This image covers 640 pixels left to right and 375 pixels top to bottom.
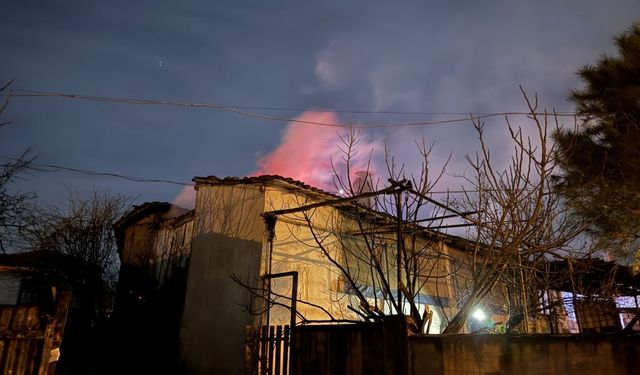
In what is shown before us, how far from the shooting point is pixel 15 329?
5.33 metres

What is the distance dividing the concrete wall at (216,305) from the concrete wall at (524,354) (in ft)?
19.1

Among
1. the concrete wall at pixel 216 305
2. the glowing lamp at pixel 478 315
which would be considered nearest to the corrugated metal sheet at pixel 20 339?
the concrete wall at pixel 216 305

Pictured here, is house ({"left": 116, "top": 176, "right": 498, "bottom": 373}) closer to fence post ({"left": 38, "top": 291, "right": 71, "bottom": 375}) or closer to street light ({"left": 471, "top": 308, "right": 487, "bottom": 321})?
street light ({"left": 471, "top": 308, "right": 487, "bottom": 321})

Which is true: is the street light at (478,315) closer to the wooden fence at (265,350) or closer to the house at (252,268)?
the house at (252,268)

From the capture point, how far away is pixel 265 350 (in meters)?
7.59

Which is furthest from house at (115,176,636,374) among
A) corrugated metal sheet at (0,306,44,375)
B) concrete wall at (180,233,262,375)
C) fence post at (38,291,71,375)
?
corrugated metal sheet at (0,306,44,375)

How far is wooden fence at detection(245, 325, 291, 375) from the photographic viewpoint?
736 centimetres

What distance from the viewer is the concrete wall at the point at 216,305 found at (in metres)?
9.63

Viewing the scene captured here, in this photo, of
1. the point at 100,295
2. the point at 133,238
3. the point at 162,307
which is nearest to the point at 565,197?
the point at 162,307

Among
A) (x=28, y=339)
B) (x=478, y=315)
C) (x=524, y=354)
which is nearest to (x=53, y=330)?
(x=28, y=339)

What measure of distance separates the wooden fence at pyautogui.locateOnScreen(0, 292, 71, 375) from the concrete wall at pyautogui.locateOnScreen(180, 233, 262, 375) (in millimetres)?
4439

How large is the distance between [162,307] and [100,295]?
188 inches

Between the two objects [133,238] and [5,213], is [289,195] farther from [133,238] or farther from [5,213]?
[133,238]

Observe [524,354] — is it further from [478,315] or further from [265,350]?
Answer: [478,315]
